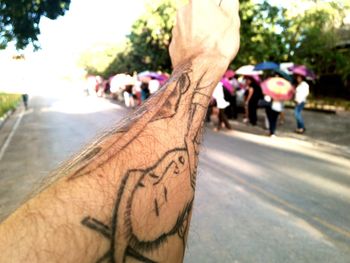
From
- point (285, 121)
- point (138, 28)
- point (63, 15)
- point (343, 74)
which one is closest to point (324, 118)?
point (285, 121)

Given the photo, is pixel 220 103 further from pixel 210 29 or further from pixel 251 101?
pixel 210 29

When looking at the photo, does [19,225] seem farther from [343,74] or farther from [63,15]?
[343,74]

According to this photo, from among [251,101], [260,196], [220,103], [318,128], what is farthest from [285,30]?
[260,196]

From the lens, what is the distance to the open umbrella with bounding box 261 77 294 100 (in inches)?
436

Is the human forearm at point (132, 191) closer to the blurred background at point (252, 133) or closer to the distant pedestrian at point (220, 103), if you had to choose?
the blurred background at point (252, 133)

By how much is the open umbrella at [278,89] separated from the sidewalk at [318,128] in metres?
1.11

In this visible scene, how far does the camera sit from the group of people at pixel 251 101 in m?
11.3

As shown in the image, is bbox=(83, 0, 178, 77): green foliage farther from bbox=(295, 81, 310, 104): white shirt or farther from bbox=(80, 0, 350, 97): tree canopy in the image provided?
bbox=(295, 81, 310, 104): white shirt

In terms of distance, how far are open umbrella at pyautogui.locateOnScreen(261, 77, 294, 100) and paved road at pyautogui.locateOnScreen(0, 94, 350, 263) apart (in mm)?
1259

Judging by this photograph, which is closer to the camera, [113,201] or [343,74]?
[113,201]

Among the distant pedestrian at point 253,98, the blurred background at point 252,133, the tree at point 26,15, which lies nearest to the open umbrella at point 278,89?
the blurred background at point 252,133

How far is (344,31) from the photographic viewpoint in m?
19.8

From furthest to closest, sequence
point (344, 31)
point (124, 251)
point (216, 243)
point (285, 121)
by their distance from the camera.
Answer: point (344, 31), point (285, 121), point (216, 243), point (124, 251)

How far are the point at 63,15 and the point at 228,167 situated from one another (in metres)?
5.27
